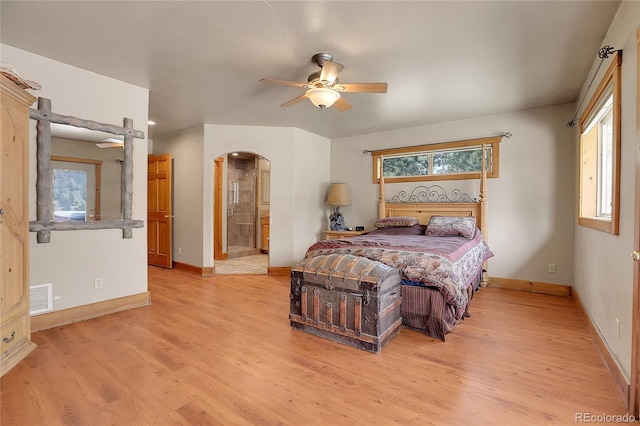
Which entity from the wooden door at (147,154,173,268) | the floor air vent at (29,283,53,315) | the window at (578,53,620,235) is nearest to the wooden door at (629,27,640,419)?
the window at (578,53,620,235)

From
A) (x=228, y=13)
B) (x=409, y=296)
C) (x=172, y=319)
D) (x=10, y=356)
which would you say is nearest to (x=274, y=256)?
(x=172, y=319)

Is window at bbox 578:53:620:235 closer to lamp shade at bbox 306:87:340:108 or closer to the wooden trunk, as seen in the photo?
the wooden trunk

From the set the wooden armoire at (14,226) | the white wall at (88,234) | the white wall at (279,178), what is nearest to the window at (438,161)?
the white wall at (279,178)

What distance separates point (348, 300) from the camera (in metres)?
2.43

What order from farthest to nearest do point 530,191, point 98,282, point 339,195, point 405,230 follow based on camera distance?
point 339,195, point 405,230, point 530,191, point 98,282

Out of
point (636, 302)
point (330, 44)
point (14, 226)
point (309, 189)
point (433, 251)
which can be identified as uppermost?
point (330, 44)

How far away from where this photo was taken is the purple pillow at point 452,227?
3.87 metres

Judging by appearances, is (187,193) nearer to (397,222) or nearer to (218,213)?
(218,213)

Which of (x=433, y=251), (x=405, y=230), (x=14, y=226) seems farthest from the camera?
(x=405, y=230)

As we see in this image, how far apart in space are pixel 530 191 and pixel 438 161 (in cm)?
129

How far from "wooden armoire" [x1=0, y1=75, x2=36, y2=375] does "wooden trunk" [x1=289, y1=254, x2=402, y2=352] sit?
6.55 feet

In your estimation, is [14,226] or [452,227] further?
[452,227]

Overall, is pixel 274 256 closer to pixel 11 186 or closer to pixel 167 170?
pixel 167 170

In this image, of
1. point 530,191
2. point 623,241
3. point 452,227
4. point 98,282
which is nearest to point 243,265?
point 98,282
